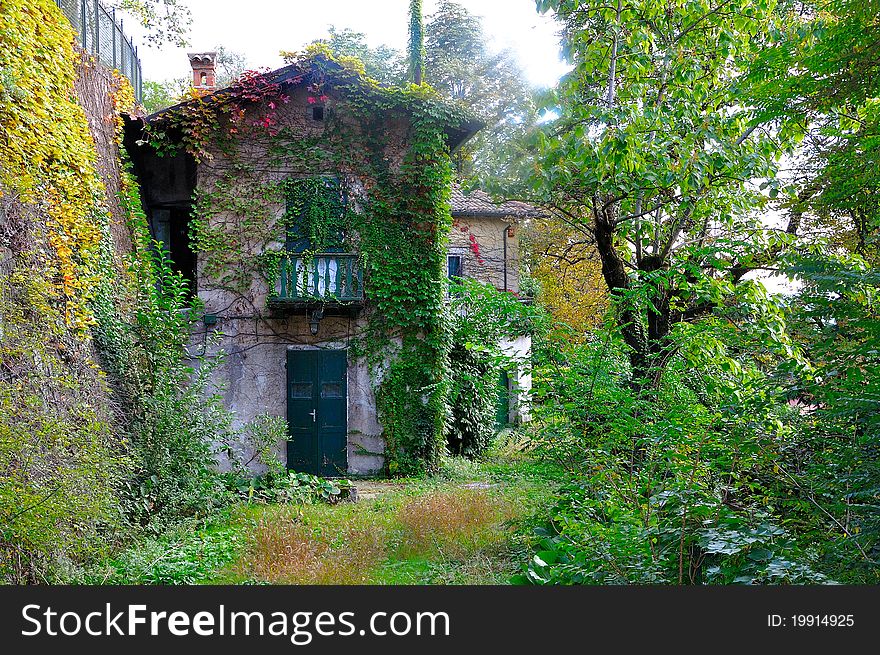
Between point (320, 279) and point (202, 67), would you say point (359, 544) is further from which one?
point (202, 67)

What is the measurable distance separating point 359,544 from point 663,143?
17.8 ft

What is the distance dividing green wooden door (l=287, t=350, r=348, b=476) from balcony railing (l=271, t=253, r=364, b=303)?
964 mm

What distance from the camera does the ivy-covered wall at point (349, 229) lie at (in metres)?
12.7

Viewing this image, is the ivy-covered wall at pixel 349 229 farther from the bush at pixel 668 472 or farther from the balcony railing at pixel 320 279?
the bush at pixel 668 472

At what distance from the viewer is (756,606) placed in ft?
13.8

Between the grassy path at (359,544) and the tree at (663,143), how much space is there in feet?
7.45

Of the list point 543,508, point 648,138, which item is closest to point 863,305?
point 543,508

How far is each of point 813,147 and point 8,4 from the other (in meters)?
11.1

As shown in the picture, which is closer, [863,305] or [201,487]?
[863,305]

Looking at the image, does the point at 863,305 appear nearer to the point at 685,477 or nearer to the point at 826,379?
the point at 826,379

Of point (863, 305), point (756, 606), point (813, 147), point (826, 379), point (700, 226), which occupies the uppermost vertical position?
point (813, 147)

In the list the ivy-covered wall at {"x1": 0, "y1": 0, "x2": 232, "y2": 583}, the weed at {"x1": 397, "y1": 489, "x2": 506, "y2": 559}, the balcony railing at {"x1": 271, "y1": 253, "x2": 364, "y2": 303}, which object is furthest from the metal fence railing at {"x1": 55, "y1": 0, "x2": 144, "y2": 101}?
the weed at {"x1": 397, "y1": 489, "x2": 506, "y2": 559}

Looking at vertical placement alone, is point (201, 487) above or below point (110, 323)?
below

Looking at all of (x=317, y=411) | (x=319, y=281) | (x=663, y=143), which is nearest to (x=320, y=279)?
(x=319, y=281)
